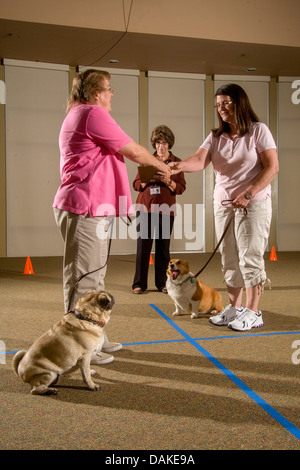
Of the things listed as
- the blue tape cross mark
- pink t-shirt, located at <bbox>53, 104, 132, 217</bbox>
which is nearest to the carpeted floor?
the blue tape cross mark

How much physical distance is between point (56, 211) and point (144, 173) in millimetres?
597

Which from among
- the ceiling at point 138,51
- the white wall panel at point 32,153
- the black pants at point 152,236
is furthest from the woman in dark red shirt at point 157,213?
the white wall panel at point 32,153

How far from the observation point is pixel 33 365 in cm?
197

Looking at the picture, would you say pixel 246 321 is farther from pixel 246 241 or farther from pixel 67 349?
pixel 67 349

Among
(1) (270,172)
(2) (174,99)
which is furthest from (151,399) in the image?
(2) (174,99)

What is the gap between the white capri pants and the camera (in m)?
2.93

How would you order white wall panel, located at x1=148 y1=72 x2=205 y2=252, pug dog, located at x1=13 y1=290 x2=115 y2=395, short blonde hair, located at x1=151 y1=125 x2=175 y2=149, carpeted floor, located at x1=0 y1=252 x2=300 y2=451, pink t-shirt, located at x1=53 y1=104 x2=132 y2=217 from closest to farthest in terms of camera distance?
carpeted floor, located at x1=0 y1=252 x2=300 y2=451 → pug dog, located at x1=13 y1=290 x2=115 y2=395 → pink t-shirt, located at x1=53 y1=104 x2=132 y2=217 → short blonde hair, located at x1=151 y1=125 x2=175 y2=149 → white wall panel, located at x1=148 y1=72 x2=205 y2=252

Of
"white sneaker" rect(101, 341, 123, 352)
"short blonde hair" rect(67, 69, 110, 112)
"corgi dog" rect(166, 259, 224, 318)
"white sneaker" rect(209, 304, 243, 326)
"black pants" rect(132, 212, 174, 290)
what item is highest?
"short blonde hair" rect(67, 69, 110, 112)

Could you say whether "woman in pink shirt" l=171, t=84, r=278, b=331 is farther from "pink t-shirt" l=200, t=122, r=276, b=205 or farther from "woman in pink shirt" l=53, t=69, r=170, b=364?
"woman in pink shirt" l=53, t=69, r=170, b=364

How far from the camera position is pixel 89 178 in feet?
7.30

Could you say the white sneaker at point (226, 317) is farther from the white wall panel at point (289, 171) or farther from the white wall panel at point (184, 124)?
the white wall panel at point (289, 171)

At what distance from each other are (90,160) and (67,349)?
3.04 ft

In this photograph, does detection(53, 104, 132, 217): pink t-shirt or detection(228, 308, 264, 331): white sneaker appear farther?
detection(228, 308, 264, 331): white sneaker

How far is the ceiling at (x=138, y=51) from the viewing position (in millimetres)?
6273
